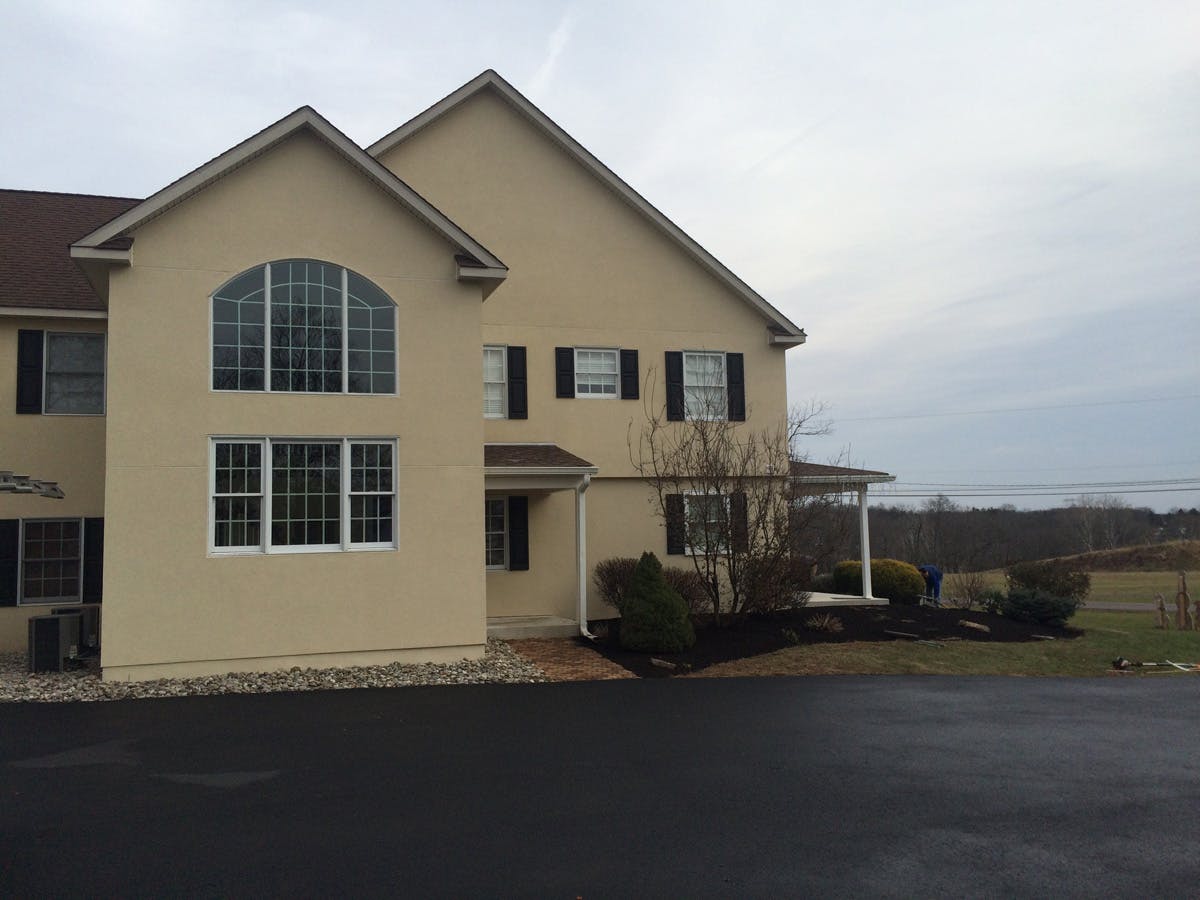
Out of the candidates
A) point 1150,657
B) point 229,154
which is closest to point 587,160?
point 229,154

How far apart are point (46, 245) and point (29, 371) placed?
3.29 meters

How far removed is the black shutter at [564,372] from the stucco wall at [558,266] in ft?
0.41

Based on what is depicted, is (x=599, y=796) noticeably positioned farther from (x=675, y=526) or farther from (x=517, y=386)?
(x=517, y=386)

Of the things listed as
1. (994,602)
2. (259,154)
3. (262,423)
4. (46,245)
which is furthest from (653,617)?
(46,245)

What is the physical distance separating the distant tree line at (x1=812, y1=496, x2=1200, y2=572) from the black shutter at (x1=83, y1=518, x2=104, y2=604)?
13.3m

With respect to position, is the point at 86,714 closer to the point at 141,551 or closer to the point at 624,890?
the point at 141,551

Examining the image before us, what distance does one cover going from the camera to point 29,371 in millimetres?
15242

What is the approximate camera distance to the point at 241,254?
1298 cm

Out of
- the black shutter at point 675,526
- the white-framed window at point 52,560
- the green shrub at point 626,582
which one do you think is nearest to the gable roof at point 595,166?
the black shutter at point 675,526

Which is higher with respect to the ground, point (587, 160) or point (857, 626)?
point (587, 160)

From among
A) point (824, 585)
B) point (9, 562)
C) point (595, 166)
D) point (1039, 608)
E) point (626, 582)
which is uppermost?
point (595, 166)

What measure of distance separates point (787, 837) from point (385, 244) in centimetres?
1037

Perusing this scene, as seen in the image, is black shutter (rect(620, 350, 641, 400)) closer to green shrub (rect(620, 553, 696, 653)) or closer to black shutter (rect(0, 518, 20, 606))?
green shrub (rect(620, 553, 696, 653))

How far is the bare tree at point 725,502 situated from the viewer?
17156 millimetres
